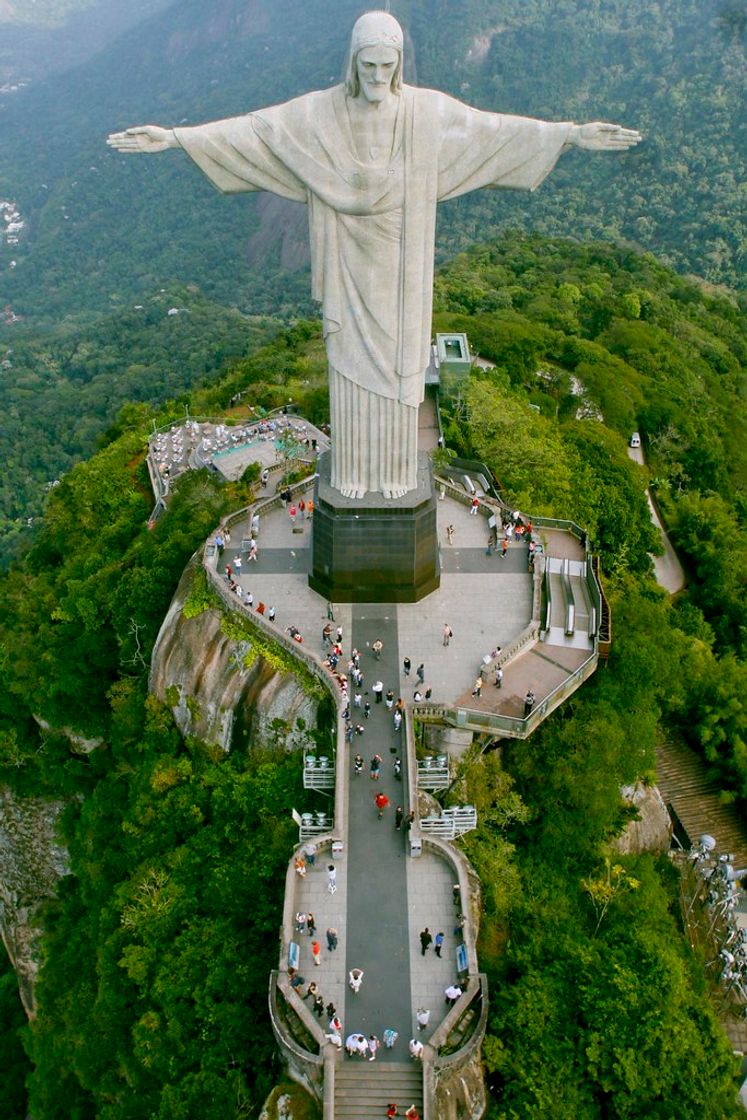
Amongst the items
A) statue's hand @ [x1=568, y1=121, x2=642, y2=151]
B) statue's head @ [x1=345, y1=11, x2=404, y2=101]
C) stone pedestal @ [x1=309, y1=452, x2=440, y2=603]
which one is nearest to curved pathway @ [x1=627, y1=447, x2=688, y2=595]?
stone pedestal @ [x1=309, y1=452, x2=440, y2=603]

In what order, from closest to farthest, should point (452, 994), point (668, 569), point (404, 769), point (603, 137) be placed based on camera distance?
1. point (452, 994)
2. point (603, 137)
3. point (404, 769)
4. point (668, 569)

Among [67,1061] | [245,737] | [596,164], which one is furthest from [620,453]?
[596,164]

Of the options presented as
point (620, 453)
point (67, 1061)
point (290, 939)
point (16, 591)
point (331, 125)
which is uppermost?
point (331, 125)

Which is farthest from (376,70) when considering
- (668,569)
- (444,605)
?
(668,569)

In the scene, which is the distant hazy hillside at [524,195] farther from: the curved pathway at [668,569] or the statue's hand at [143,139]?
the statue's hand at [143,139]

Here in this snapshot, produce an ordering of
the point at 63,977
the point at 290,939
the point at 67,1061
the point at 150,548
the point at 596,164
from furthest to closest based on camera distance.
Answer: the point at 596,164 < the point at 150,548 < the point at 63,977 < the point at 67,1061 < the point at 290,939

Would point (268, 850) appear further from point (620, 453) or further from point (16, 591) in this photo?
point (620, 453)

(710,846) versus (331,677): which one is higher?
(331,677)

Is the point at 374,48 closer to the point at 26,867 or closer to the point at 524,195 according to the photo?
the point at 26,867
